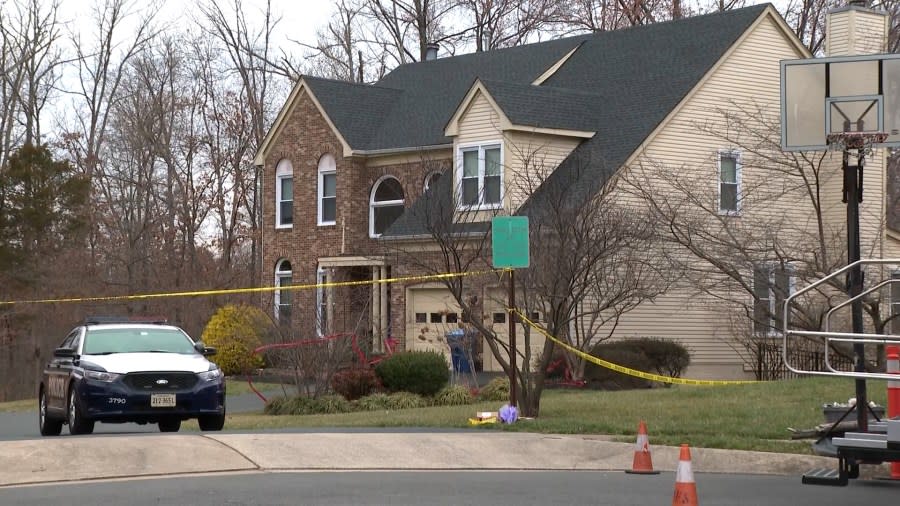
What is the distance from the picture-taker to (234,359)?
37.7 meters

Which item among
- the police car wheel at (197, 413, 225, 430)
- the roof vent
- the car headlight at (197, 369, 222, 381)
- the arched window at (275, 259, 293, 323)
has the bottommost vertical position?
the police car wheel at (197, 413, 225, 430)

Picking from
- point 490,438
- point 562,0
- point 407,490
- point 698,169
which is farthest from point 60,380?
point 562,0

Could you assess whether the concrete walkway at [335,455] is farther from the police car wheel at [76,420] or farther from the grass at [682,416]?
the police car wheel at [76,420]

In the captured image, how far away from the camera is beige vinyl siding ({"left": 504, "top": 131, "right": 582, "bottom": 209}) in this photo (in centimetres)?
3225

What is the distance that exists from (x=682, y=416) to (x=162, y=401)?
6.86 meters

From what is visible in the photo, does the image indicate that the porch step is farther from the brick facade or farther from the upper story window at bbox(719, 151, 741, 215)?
the brick facade

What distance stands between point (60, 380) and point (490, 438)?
6632mm

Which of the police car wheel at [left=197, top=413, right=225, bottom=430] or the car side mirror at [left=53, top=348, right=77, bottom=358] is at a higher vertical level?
the car side mirror at [left=53, top=348, right=77, bottom=358]

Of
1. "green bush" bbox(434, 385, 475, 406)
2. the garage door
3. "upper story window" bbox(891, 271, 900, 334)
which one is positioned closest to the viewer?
"upper story window" bbox(891, 271, 900, 334)

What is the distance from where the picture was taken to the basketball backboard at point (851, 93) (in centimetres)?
1304

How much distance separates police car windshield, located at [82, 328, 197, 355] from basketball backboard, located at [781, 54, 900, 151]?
1009cm

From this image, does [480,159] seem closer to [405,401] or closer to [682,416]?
[405,401]

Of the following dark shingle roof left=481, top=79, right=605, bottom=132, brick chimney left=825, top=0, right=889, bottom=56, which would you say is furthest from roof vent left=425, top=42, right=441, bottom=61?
brick chimney left=825, top=0, right=889, bottom=56

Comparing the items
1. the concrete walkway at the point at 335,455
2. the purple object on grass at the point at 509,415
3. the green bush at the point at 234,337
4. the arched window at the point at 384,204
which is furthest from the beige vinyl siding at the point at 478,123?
the concrete walkway at the point at 335,455
